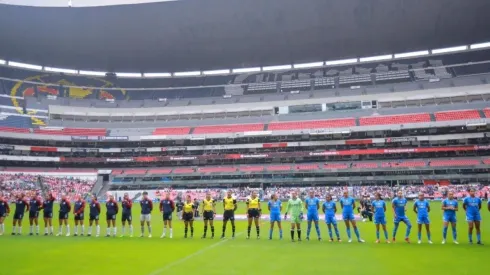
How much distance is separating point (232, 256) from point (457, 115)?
5450 centimetres

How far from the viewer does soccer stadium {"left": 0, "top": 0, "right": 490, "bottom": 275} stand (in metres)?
52.4

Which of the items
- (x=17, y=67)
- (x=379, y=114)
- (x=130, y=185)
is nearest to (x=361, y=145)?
(x=379, y=114)

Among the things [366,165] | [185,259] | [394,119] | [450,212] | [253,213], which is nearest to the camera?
[185,259]

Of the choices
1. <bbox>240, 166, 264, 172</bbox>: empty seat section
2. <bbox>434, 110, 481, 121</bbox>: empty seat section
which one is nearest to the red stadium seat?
<bbox>240, 166, 264, 172</bbox>: empty seat section

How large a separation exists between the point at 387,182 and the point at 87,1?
159 feet

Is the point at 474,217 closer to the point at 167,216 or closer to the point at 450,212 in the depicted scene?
the point at 450,212

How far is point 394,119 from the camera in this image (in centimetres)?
5941

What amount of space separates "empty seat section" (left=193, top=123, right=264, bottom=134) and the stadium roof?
41.1 feet

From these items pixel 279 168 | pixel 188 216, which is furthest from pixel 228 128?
pixel 188 216

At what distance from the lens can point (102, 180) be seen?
63594 mm

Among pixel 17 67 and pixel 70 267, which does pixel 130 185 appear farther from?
pixel 70 267

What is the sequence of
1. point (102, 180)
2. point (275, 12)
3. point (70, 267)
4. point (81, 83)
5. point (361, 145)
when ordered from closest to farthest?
point (70, 267)
point (275, 12)
point (361, 145)
point (102, 180)
point (81, 83)

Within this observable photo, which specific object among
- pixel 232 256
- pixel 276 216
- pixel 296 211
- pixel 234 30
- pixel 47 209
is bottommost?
pixel 232 256

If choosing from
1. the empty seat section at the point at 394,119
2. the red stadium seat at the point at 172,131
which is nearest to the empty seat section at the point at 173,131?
the red stadium seat at the point at 172,131
